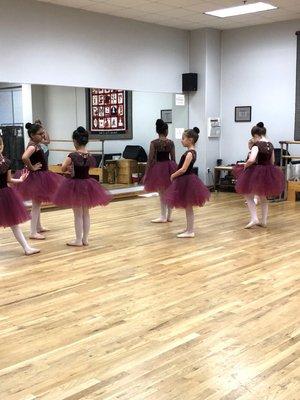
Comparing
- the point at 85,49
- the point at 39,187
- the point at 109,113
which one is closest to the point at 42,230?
the point at 39,187

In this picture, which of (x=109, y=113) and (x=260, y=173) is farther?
(x=109, y=113)

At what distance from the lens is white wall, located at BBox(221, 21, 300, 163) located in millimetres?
9375

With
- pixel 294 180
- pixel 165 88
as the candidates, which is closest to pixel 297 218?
pixel 294 180

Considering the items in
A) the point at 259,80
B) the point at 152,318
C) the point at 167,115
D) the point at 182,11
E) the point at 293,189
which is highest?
the point at 182,11

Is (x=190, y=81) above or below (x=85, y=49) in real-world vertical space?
below

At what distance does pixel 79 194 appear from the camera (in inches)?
204

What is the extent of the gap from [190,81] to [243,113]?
1.20 metres

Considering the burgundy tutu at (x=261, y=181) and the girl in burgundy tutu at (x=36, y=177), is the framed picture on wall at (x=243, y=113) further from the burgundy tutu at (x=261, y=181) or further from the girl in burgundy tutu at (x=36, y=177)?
the girl in burgundy tutu at (x=36, y=177)

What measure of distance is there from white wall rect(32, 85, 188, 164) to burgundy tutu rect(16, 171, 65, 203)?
301 cm

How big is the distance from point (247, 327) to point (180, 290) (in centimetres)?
86

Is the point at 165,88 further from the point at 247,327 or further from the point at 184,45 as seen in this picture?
the point at 247,327

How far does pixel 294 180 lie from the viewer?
8953 millimetres

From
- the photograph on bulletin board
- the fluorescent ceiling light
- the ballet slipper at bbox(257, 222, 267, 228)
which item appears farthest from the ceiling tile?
the ballet slipper at bbox(257, 222, 267, 228)

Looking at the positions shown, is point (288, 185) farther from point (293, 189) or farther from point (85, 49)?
point (85, 49)
